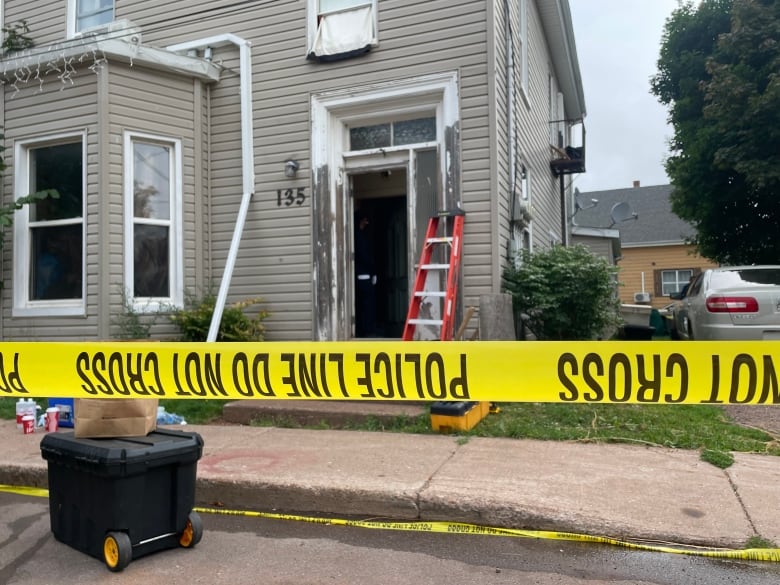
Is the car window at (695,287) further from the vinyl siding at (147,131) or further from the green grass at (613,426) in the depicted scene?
the vinyl siding at (147,131)

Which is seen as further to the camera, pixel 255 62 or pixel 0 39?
pixel 0 39

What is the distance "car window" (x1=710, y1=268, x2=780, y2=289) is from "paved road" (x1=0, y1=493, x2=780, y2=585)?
521cm

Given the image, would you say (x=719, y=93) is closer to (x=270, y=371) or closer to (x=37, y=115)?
(x=37, y=115)

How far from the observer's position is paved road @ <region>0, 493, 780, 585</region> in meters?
3.40

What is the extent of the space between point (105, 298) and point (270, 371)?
4.92 m

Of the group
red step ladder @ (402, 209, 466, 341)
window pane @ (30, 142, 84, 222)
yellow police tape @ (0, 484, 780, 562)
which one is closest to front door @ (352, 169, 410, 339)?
red step ladder @ (402, 209, 466, 341)

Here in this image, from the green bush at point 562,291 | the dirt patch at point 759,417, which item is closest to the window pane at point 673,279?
the green bush at point 562,291

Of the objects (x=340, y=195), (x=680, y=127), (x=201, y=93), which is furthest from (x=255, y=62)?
(x=680, y=127)

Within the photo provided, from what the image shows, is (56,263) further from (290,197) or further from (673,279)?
(673,279)

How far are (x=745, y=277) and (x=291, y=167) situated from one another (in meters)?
5.78

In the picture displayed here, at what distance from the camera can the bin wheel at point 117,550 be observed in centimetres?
348

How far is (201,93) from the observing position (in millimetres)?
8812

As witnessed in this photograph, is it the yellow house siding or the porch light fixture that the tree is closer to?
the porch light fixture

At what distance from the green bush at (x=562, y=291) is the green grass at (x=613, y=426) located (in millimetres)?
1382
